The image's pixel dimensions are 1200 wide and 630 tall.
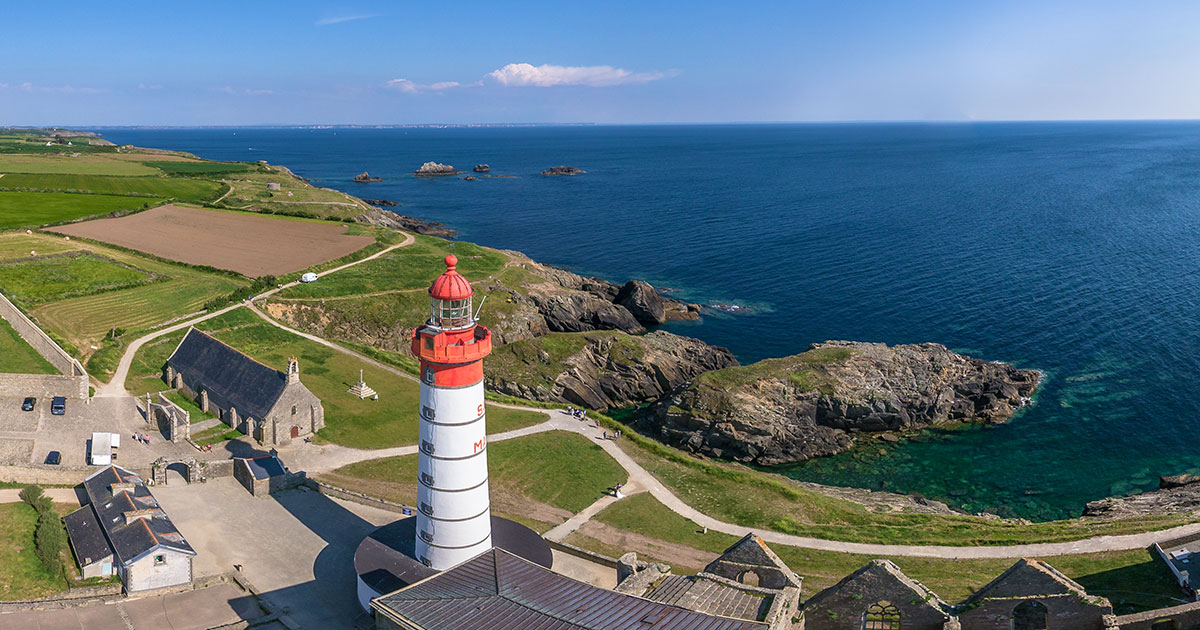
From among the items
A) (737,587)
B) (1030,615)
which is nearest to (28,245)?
(737,587)

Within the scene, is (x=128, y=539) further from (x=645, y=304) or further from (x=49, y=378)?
(x=645, y=304)

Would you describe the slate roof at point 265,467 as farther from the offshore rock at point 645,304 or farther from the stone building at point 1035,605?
the offshore rock at point 645,304

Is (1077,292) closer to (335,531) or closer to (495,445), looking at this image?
(495,445)

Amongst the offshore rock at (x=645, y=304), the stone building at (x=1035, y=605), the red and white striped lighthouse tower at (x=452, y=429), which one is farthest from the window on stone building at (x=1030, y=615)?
the offshore rock at (x=645, y=304)

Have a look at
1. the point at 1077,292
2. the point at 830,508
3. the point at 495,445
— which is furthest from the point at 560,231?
the point at 830,508

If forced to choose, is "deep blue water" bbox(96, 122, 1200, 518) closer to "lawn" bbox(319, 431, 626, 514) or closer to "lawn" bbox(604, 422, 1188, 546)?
"lawn" bbox(604, 422, 1188, 546)
